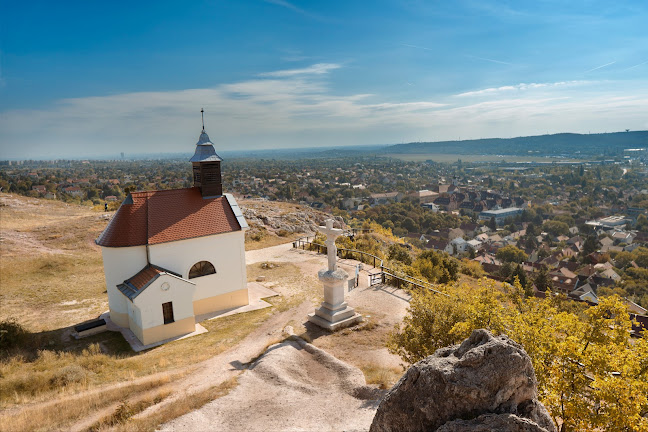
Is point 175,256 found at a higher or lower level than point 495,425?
lower

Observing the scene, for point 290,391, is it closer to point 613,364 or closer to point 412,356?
point 412,356

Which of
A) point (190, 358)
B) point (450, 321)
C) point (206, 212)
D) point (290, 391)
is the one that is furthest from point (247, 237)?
point (450, 321)

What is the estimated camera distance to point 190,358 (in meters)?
13.6

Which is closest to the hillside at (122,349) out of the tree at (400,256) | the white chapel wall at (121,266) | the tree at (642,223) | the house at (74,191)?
the white chapel wall at (121,266)

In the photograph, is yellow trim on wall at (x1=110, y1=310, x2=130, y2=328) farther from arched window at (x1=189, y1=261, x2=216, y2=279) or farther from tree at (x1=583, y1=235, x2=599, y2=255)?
tree at (x1=583, y1=235, x2=599, y2=255)

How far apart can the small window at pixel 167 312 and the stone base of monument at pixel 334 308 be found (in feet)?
18.9

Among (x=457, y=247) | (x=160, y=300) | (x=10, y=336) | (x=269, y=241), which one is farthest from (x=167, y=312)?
(x=457, y=247)

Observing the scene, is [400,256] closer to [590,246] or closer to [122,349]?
[122,349]

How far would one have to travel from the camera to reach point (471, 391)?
5000 millimetres

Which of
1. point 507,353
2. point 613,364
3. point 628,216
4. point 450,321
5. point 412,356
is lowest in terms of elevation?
point 628,216

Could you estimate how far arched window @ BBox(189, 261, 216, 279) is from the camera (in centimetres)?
1789

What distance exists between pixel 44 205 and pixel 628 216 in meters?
128

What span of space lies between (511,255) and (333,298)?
58.1 m

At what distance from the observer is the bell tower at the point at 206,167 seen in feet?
62.8
